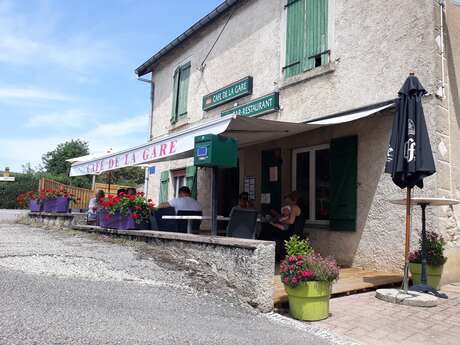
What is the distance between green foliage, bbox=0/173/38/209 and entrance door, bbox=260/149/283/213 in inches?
831

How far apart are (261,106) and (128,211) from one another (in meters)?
3.54

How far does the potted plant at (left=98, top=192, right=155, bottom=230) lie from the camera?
709 centimetres

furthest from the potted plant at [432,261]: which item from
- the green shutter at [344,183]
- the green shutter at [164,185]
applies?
the green shutter at [164,185]

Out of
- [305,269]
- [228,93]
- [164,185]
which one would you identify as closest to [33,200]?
[164,185]

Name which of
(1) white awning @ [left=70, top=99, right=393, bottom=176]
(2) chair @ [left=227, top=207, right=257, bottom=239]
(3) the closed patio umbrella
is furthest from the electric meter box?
(3) the closed patio umbrella

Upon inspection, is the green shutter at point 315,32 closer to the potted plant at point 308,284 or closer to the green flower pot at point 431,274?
the green flower pot at point 431,274

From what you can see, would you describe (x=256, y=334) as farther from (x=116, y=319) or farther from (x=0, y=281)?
(x=0, y=281)

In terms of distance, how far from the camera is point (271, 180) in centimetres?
858

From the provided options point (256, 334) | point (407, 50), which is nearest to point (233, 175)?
point (407, 50)

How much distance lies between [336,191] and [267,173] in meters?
1.93

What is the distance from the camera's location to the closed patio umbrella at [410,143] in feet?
15.2

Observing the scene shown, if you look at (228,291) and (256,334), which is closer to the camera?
(256,334)

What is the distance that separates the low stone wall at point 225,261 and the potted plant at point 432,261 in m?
2.28

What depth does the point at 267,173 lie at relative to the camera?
341 inches
